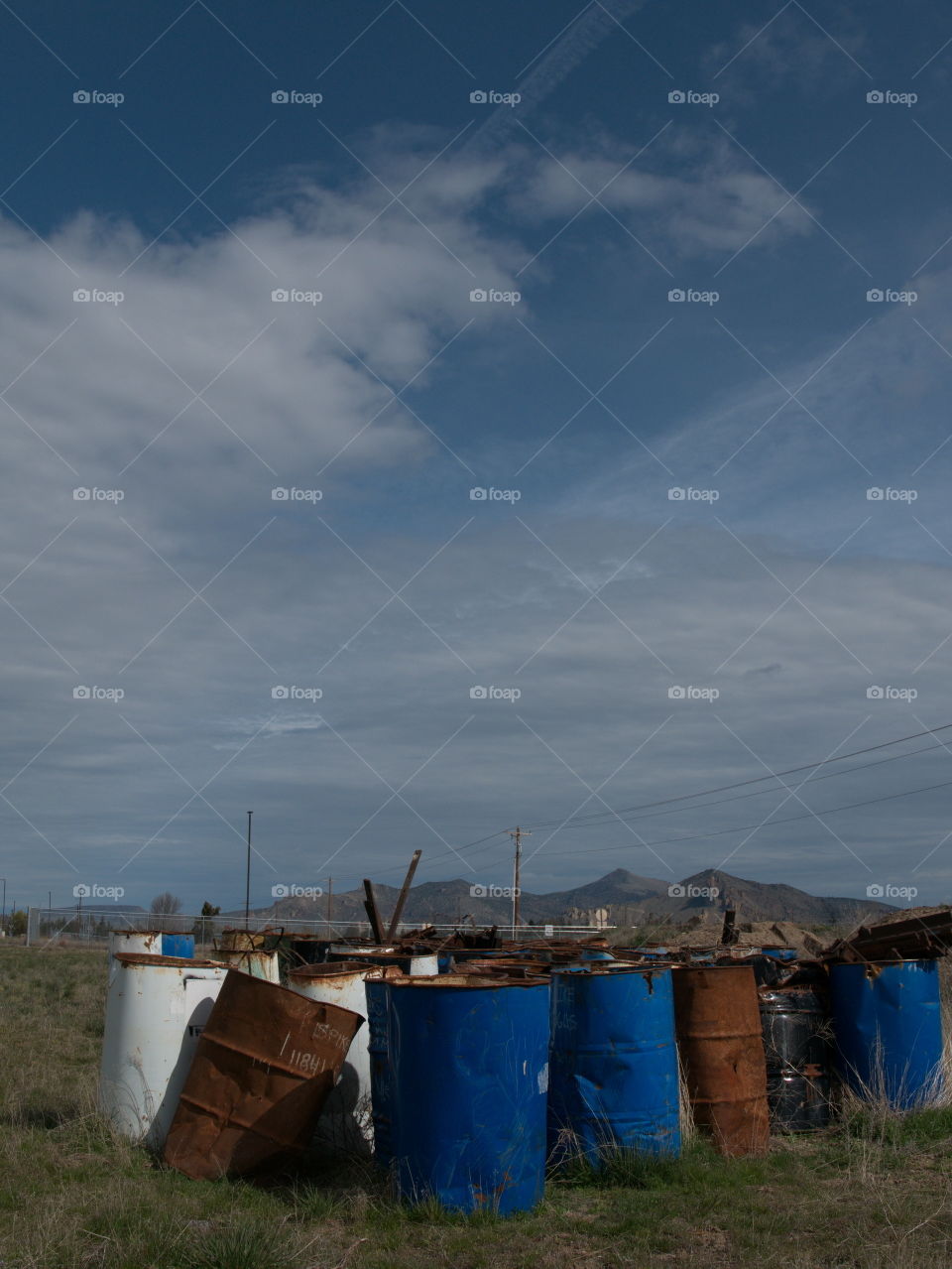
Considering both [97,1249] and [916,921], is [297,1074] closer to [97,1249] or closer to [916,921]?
[97,1249]

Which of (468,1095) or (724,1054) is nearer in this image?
(468,1095)

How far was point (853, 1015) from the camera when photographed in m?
9.01

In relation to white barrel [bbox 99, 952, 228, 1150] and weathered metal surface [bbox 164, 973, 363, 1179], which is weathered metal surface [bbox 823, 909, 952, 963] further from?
white barrel [bbox 99, 952, 228, 1150]

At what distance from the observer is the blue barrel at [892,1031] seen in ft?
28.9

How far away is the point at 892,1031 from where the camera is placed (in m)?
8.87

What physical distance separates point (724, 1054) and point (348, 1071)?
272 centimetres

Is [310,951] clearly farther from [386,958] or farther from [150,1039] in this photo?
[150,1039]

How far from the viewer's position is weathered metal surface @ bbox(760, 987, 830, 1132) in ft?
29.0

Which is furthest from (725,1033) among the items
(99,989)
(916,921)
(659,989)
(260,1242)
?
(99,989)

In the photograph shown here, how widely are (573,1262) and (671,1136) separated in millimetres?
1840

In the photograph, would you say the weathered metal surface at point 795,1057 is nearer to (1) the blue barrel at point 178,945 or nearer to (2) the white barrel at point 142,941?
(2) the white barrel at point 142,941

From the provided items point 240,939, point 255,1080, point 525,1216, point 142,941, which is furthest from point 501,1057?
point 142,941

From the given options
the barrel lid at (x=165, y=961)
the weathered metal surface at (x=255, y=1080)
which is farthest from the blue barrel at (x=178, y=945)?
the weathered metal surface at (x=255, y=1080)

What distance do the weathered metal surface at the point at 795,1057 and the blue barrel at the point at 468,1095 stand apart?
2937mm
